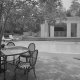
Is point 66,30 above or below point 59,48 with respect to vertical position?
above

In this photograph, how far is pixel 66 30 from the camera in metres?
25.2

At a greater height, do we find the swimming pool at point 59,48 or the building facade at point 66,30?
the building facade at point 66,30

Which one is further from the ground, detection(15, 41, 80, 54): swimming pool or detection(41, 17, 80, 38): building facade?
detection(41, 17, 80, 38): building facade

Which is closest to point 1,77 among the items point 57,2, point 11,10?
point 11,10

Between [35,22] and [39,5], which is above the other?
[39,5]

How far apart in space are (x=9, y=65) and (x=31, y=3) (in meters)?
2.90

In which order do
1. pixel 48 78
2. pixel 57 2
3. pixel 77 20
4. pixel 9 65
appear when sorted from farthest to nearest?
1. pixel 77 20
2. pixel 9 65
3. pixel 57 2
4. pixel 48 78

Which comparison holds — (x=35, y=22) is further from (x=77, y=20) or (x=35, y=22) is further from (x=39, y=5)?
(x=77, y=20)

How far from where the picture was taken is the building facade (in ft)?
67.8

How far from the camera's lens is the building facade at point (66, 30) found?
20.7 metres

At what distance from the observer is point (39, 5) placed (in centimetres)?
487

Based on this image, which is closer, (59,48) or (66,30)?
(59,48)

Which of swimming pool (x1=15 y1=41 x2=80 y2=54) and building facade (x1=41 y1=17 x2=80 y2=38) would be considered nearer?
swimming pool (x1=15 y1=41 x2=80 y2=54)

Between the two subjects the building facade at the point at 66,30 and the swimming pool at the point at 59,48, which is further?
the building facade at the point at 66,30
